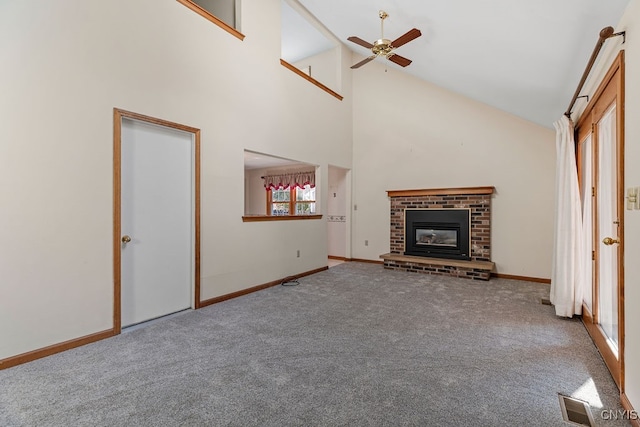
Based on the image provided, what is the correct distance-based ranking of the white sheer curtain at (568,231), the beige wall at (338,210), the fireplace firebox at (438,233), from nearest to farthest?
the white sheer curtain at (568,231), the fireplace firebox at (438,233), the beige wall at (338,210)

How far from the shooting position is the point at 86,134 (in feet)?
8.09

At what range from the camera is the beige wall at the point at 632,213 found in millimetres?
1487

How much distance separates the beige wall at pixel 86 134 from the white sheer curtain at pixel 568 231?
3540 millimetres

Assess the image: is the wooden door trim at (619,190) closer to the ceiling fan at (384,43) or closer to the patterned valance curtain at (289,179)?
the ceiling fan at (384,43)

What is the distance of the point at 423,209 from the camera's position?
18.2 feet

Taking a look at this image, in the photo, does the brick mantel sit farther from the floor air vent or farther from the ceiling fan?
the floor air vent

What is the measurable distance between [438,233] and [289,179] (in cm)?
378

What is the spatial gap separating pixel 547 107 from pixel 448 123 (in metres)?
1.91

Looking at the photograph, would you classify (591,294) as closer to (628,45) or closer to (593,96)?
(593,96)

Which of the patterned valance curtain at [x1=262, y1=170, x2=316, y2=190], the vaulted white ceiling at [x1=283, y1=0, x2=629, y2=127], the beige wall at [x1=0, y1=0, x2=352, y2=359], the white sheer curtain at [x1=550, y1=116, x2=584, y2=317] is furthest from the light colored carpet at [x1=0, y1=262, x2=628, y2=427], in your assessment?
the patterned valance curtain at [x1=262, y1=170, x2=316, y2=190]

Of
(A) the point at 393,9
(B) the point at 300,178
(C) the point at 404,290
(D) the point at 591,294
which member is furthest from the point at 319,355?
(B) the point at 300,178

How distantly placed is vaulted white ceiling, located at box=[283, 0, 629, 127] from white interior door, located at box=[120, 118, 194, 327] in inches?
112

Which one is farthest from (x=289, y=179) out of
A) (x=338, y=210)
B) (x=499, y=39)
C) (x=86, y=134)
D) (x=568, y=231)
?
(x=568, y=231)

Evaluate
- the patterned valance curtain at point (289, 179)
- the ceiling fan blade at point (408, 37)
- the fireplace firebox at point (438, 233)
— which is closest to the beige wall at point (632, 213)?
the ceiling fan blade at point (408, 37)
